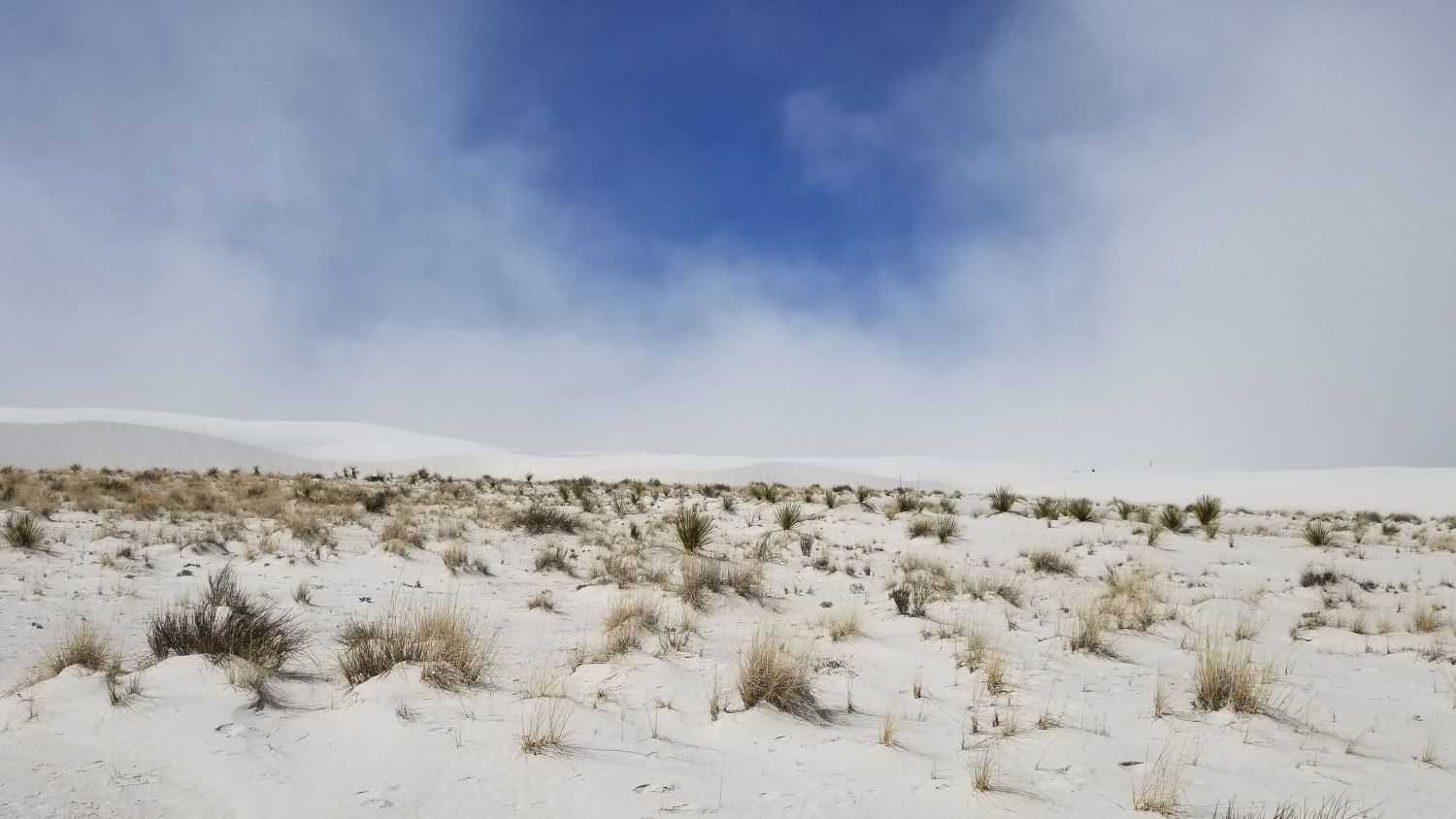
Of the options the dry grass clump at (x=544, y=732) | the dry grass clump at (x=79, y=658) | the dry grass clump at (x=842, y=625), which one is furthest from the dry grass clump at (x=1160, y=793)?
the dry grass clump at (x=79, y=658)

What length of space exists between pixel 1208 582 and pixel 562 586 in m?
8.95

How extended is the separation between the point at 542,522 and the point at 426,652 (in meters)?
8.14

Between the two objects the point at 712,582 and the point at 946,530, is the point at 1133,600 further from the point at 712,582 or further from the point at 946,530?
the point at 946,530

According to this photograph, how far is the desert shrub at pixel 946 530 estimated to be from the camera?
12703mm

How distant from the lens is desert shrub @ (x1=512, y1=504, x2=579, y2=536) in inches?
496

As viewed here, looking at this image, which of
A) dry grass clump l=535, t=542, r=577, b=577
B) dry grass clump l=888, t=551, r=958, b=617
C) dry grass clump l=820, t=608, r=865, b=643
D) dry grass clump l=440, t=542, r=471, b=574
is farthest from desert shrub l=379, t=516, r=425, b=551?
dry grass clump l=888, t=551, r=958, b=617

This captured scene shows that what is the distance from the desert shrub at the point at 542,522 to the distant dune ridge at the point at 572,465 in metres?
40.0

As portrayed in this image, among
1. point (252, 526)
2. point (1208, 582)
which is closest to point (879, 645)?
point (1208, 582)

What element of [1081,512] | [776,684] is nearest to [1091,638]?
[776,684]

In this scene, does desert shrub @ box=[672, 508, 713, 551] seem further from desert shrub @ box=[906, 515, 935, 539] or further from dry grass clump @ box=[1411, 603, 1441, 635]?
dry grass clump @ box=[1411, 603, 1441, 635]

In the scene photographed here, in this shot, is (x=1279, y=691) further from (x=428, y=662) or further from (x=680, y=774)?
(x=428, y=662)

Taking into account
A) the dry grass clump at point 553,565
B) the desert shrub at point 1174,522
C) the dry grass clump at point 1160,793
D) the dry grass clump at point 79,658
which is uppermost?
the desert shrub at point 1174,522

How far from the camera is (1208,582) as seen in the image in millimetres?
9883

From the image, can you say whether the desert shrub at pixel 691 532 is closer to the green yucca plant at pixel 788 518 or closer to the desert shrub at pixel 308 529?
the green yucca plant at pixel 788 518
